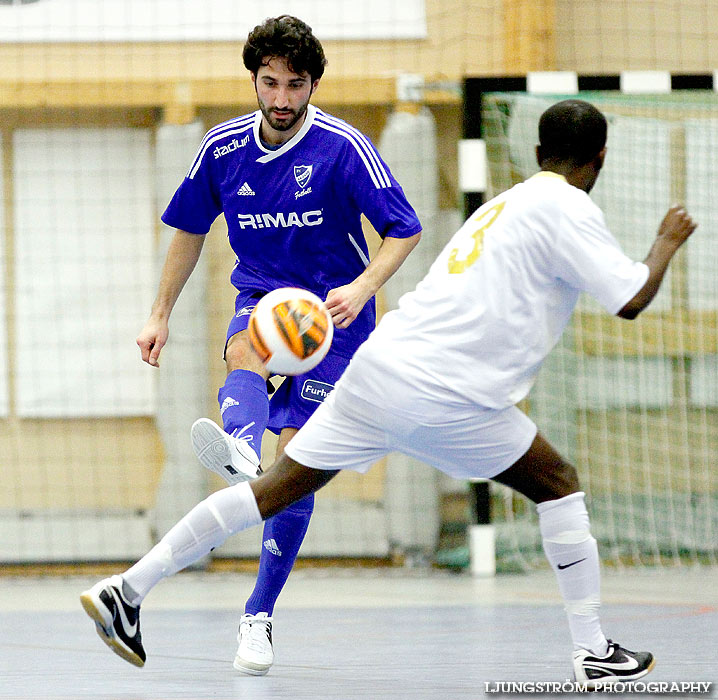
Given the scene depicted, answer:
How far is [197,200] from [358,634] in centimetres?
209

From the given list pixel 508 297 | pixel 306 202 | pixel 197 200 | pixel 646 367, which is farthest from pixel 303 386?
pixel 646 367

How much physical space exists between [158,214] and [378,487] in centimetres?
250

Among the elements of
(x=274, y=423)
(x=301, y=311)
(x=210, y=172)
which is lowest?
(x=274, y=423)

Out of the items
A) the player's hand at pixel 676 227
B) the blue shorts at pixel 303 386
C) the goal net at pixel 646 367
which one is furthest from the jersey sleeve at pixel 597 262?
the goal net at pixel 646 367

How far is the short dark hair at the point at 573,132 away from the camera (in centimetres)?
349

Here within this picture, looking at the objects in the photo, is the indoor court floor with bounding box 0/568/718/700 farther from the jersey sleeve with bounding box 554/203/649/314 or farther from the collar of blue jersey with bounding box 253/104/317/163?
the collar of blue jersey with bounding box 253/104/317/163

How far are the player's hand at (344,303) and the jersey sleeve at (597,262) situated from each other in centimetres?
94

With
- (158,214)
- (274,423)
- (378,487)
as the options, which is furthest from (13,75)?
(274,423)

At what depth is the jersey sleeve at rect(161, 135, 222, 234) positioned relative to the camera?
181 inches

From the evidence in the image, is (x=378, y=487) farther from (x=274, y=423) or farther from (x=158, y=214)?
(x=274, y=423)

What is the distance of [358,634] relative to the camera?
215 inches

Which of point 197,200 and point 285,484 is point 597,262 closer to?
point 285,484

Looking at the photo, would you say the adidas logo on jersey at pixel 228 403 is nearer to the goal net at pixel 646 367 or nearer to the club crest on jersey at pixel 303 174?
the club crest on jersey at pixel 303 174

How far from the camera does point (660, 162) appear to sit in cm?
889
